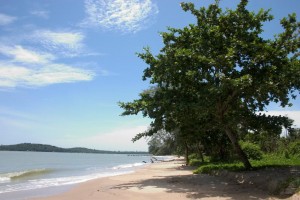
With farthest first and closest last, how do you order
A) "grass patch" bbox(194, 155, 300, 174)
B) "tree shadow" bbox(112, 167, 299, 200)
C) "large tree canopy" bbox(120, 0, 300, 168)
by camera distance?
"grass patch" bbox(194, 155, 300, 174), "large tree canopy" bbox(120, 0, 300, 168), "tree shadow" bbox(112, 167, 299, 200)

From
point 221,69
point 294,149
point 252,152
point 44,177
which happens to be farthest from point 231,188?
point 294,149

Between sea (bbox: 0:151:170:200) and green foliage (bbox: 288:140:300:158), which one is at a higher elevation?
green foliage (bbox: 288:140:300:158)

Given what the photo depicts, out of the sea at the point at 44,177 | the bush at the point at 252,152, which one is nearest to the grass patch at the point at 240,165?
the bush at the point at 252,152

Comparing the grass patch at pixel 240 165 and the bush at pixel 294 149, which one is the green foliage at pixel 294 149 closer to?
the bush at pixel 294 149

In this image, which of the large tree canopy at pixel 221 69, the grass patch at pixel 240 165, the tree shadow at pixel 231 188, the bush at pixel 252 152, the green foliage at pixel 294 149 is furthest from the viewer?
the green foliage at pixel 294 149

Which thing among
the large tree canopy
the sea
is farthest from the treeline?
the sea

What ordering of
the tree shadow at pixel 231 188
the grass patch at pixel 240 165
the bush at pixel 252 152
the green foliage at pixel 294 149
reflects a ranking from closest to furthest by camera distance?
the tree shadow at pixel 231 188
the grass patch at pixel 240 165
the bush at pixel 252 152
the green foliage at pixel 294 149

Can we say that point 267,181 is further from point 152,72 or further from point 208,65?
point 152,72

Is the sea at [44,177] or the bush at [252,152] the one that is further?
the bush at [252,152]

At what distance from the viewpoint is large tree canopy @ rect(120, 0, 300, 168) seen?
1798cm

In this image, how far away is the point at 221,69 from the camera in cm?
1877

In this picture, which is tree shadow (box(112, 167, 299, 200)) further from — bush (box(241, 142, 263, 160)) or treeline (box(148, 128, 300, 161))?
bush (box(241, 142, 263, 160))

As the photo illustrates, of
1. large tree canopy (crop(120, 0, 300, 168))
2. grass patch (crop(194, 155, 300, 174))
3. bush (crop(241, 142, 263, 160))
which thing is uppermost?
large tree canopy (crop(120, 0, 300, 168))

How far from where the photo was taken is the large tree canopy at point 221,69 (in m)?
18.0
